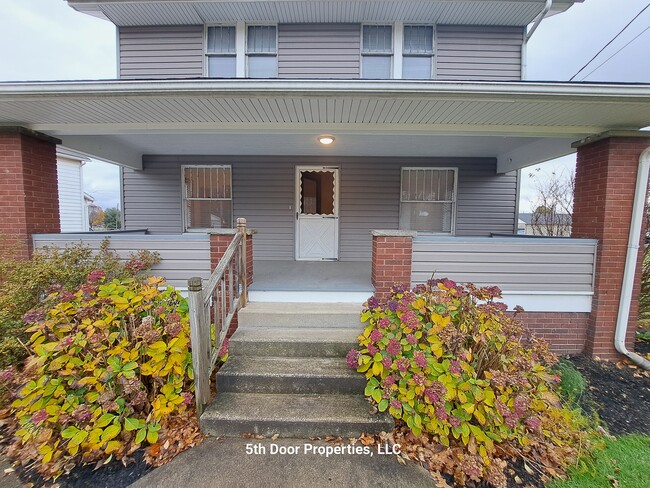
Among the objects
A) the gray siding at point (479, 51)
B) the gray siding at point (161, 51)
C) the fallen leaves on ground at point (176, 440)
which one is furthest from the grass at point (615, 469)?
the gray siding at point (161, 51)

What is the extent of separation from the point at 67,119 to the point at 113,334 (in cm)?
301

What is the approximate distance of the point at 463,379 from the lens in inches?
85.5

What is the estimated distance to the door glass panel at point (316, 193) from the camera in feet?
19.3

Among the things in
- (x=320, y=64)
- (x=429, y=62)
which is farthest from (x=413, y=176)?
(x=320, y=64)

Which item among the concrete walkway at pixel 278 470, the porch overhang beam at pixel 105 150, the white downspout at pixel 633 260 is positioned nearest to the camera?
the concrete walkway at pixel 278 470

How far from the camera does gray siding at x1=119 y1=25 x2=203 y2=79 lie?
225 inches

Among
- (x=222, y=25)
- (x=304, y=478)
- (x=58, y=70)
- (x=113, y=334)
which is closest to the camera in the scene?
(x=304, y=478)

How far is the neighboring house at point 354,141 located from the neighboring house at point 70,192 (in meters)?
10.0

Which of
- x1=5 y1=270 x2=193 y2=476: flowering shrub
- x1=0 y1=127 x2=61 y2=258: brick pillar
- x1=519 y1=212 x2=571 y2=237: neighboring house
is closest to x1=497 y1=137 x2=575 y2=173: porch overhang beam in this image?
x1=519 y1=212 x2=571 y2=237: neighboring house

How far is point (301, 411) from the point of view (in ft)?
7.55

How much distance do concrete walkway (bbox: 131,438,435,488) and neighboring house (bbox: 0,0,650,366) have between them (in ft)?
5.47

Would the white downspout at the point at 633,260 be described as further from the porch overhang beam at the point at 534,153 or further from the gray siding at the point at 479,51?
the gray siding at the point at 479,51

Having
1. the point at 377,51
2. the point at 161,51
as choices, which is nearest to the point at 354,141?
the point at 377,51

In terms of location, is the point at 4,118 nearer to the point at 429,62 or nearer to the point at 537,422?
the point at 537,422
